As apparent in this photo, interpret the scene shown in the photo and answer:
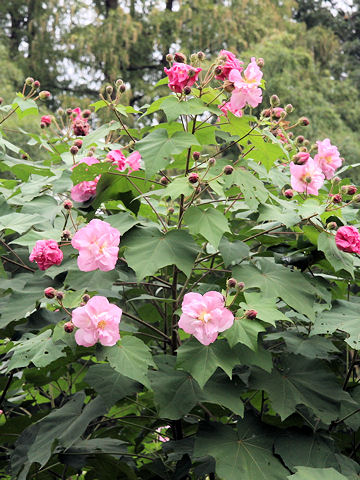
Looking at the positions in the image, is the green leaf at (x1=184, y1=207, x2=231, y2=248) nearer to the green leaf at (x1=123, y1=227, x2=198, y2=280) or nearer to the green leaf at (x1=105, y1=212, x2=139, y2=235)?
the green leaf at (x1=123, y1=227, x2=198, y2=280)

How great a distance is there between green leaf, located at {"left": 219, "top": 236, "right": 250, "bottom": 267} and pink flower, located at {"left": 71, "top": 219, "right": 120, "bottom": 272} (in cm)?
33

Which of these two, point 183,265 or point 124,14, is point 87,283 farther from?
point 124,14

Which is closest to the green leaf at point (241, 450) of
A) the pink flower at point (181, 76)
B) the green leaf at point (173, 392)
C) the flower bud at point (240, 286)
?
the green leaf at point (173, 392)

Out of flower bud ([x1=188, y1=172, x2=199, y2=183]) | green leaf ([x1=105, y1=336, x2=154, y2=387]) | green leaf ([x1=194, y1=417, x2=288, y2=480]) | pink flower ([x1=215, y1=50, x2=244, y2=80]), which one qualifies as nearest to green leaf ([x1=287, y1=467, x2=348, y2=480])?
green leaf ([x1=194, y1=417, x2=288, y2=480])

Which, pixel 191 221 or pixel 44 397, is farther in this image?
pixel 44 397

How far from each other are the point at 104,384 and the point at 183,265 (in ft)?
1.41

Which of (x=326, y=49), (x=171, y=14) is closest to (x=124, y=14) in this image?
(x=171, y=14)

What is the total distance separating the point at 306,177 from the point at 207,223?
Result: 44cm

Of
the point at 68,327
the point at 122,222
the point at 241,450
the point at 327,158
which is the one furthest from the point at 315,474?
the point at 327,158

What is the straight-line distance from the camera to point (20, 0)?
1437 centimetres

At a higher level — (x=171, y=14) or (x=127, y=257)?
(x=127, y=257)

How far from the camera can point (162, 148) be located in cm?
183

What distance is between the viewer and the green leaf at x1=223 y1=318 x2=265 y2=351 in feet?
5.55

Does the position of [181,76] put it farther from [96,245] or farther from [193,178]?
[96,245]
